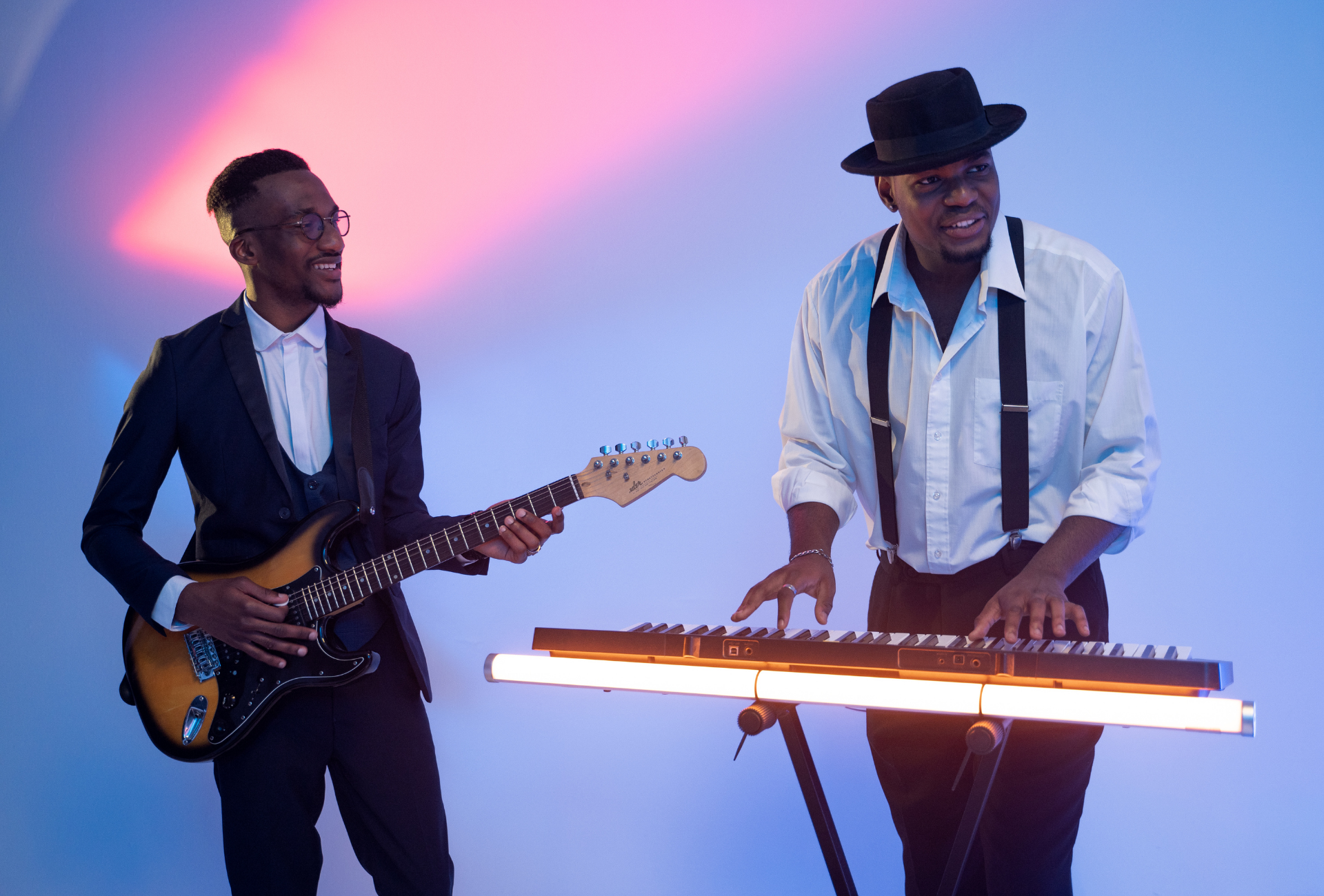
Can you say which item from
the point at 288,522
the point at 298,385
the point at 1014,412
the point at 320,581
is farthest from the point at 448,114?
the point at 1014,412

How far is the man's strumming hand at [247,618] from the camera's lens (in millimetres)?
2465

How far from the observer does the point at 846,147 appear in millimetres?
3557

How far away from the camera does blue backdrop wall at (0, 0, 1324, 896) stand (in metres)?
3.15

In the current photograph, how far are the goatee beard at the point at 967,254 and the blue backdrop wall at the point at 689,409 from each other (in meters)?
1.21

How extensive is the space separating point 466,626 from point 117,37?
2519mm

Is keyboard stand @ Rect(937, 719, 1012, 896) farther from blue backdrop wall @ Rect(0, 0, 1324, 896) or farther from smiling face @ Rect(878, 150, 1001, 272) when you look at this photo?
blue backdrop wall @ Rect(0, 0, 1324, 896)

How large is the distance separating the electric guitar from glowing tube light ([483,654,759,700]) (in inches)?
29.0

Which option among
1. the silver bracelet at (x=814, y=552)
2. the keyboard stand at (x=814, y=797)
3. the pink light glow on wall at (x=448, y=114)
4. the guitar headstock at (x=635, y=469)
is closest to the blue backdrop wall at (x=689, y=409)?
the pink light glow on wall at (x=448, y=114)

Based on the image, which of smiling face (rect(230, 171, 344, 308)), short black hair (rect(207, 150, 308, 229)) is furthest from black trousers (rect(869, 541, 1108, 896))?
short black hair (rect(207, 150, 308, 229))

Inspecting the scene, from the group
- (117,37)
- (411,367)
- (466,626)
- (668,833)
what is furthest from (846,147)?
(117,37)

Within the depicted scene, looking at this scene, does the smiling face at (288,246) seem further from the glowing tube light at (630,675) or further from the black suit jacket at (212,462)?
the glowing tube light at (630,675)

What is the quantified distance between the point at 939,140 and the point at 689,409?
165 centimetres

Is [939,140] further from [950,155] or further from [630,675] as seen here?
[630,675]

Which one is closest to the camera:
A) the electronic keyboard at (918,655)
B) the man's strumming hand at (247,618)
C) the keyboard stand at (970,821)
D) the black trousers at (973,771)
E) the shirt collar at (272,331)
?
the electronic keyboard at (918,655)
